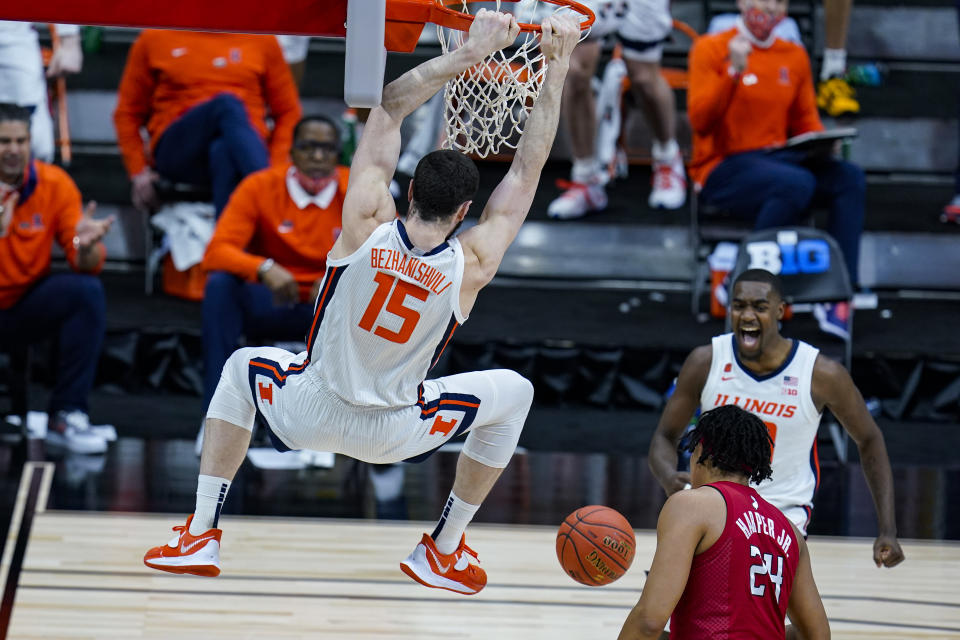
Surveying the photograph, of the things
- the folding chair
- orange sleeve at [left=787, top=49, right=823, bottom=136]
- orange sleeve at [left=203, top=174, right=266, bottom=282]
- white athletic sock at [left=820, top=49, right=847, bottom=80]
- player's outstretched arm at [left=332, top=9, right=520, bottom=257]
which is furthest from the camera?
white athletic sock at [left=820, top=49, right=847, bottom=80]

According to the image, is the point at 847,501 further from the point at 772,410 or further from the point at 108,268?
the point at 108,268

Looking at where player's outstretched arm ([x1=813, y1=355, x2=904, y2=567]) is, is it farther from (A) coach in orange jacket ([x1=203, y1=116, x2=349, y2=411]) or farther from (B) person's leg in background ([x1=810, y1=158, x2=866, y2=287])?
(B) person's leg in background ([x1=810, y1=158, x2=866, y2=287])

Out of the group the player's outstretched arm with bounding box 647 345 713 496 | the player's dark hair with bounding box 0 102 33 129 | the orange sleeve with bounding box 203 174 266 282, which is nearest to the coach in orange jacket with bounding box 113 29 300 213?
the orange sleeve with bounding box 203 174 266 282

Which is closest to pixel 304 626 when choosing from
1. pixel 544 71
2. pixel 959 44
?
pixel 544 71

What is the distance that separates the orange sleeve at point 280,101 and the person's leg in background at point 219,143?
0.18 m

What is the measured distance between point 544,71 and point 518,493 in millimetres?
3137

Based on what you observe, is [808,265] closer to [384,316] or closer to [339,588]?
[339,588]

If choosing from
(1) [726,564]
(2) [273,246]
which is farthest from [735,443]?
(2) [273,246]

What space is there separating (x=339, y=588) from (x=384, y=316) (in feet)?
→ 6.30

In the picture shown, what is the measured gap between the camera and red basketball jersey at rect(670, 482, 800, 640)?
142 inches

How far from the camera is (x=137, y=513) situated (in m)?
6.56

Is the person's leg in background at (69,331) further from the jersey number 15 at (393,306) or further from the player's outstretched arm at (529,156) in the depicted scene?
the player's outstretched arm at (529,156)

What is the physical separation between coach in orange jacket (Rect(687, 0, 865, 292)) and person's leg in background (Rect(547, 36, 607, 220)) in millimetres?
618

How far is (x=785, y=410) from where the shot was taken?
509 cm
